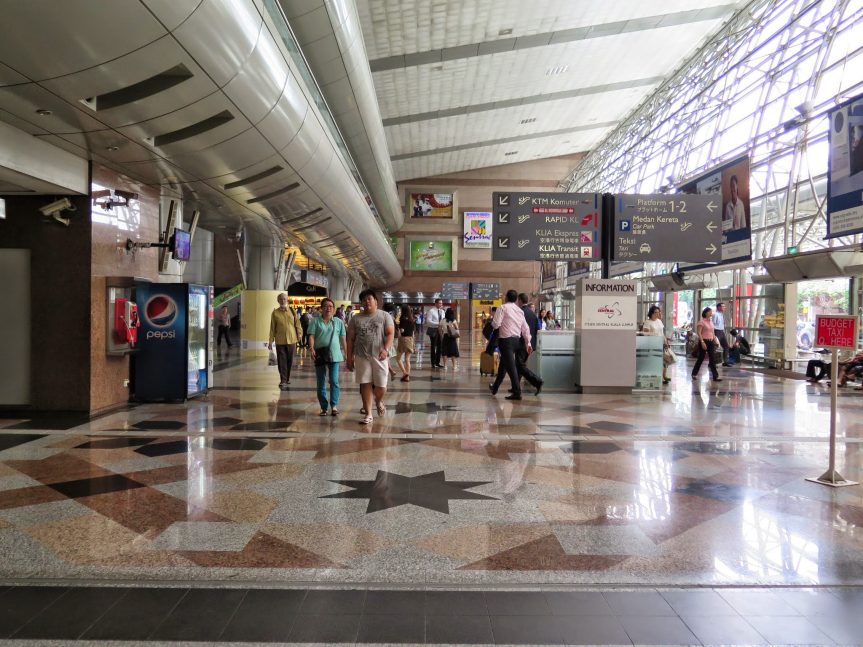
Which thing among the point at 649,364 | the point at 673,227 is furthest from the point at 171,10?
the point at 649,364

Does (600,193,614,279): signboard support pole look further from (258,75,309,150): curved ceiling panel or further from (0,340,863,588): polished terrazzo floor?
(258,75,309,150): curved ceiling panel

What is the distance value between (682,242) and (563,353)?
8.90 ft

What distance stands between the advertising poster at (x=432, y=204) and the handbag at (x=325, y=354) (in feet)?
117

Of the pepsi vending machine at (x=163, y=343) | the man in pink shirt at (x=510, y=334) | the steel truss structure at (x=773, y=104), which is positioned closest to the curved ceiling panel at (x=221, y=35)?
the pepsi vending machine at (x=163, y=343)

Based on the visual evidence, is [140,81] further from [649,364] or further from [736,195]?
[736,195]

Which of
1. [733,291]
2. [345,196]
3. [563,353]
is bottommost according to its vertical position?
[563,353]

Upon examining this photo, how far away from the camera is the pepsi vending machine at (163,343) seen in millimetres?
8875

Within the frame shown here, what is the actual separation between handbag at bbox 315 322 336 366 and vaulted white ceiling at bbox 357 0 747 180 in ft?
29.9

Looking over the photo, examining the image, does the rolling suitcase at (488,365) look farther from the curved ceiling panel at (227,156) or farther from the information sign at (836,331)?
the information sign at (836,331)

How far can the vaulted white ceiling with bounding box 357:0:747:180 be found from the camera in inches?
616

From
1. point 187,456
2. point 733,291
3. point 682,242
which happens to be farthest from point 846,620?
point 733,291

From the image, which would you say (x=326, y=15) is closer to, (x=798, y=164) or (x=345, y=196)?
(x=345, y=196)

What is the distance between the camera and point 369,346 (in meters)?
7.36

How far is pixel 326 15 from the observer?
10406 millimetres
